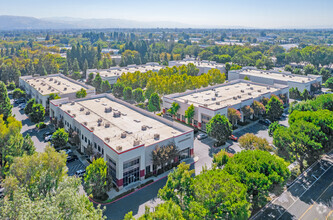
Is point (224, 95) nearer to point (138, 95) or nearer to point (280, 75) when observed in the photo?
point (138, 95)

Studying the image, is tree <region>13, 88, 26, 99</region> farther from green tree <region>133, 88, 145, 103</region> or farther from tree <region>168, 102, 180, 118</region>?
tree <region>168, 102, 180, 118</region>

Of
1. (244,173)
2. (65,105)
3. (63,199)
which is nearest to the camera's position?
(63,199)

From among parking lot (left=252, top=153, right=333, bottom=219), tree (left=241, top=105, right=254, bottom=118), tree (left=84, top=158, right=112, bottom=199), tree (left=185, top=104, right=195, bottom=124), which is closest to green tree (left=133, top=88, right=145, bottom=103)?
tree (left=185, top=104, right=195, bottom=124)

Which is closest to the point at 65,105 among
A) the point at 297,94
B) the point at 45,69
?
the point at 45,69

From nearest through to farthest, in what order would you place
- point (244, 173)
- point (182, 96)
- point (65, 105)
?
point (244, 173)
point (65, 105)
point (182, 96)

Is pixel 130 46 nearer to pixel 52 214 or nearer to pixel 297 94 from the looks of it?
pixel 297 94

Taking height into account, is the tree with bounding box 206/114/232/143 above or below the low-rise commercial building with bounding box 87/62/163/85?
below
